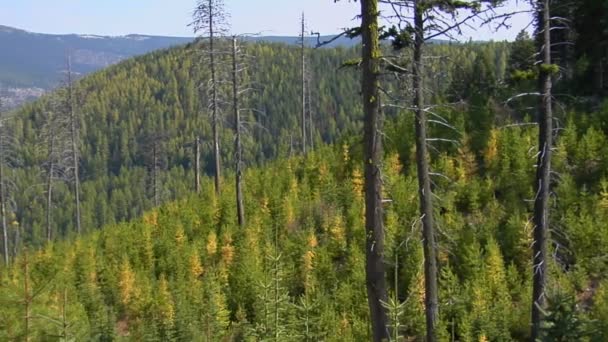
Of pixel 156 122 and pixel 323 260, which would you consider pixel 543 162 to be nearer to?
pixel 323 260

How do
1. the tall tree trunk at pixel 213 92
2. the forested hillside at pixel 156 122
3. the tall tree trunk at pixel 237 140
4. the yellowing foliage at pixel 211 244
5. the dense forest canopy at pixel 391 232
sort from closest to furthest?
the dense forest canopy at pixel 391 232
the yellowing foliage at pixel 211 244
the tall tree trunk at pixel 237 140
the tall tree trunk at pixel 213 92
the forested hillside at pixel 156 122

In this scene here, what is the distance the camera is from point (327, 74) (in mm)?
146500

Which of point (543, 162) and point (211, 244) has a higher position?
point (543, 162)

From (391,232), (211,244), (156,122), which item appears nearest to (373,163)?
(391,232)

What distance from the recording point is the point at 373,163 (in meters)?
8.05

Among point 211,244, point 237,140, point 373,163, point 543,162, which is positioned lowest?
point 211,244

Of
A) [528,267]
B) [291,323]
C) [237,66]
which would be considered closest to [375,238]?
[291,323]

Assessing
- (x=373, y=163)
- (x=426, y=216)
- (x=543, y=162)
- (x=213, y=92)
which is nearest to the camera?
(x=373, y=163)

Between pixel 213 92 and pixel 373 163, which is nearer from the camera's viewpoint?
pixel 373 163

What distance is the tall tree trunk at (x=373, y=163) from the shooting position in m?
7.71

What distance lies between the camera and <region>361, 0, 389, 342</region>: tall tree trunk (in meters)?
7.71

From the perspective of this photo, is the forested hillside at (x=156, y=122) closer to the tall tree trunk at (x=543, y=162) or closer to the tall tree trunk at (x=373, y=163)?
the tall tree trunk at (x=543, y=162)

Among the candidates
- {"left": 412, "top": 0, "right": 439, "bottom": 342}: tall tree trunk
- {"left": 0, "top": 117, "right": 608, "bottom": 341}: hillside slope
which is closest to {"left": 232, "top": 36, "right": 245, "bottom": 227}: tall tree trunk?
{"left": 0, "top": 117, "right": 608, "bottom": 341}: hillside slope

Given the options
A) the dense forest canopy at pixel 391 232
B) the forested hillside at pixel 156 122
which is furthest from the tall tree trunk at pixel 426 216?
the forested hillside at pixel 156 122
